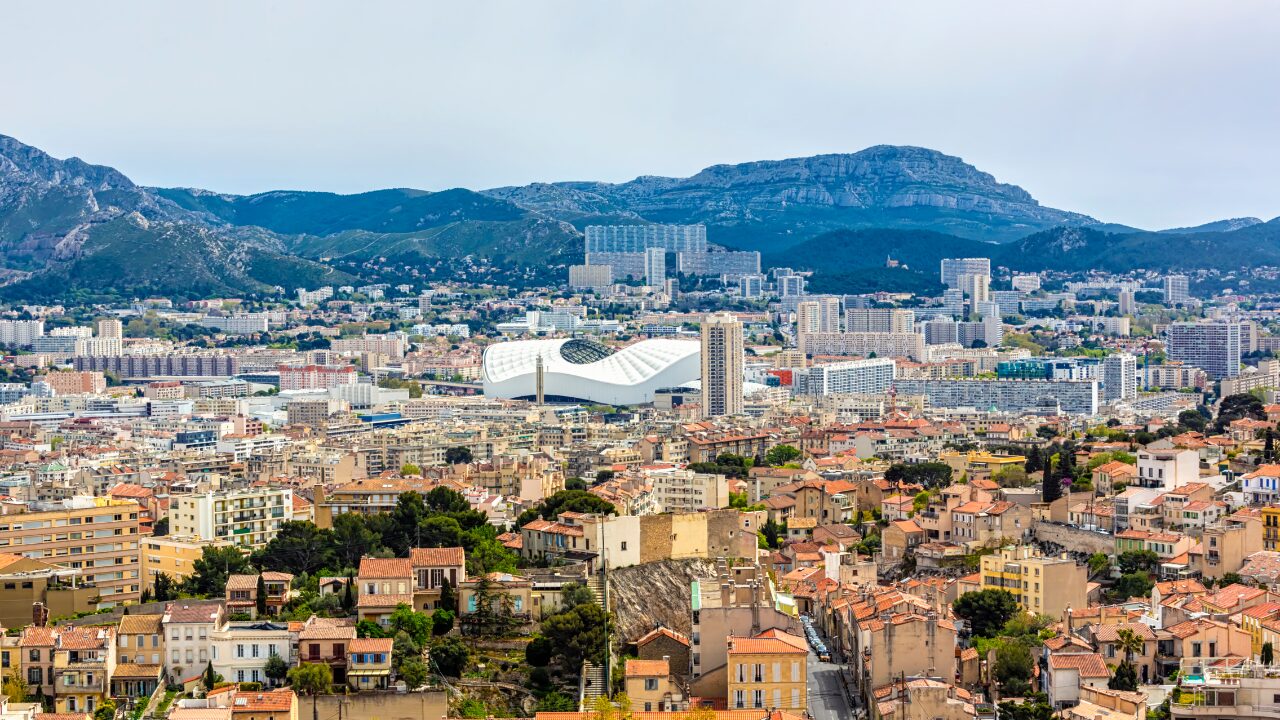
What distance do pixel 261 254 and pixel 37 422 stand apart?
6288cm

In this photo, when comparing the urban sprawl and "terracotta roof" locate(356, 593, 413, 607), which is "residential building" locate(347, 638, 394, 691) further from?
"terracotta roof" locate(356, 593, 413, 607)

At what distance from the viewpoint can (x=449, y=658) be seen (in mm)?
19469

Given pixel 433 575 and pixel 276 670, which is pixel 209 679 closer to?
pixel 276 670

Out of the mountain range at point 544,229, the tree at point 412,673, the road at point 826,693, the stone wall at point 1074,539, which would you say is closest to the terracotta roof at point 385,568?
the tree at point 412,673

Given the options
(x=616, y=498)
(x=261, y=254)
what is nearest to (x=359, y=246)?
(x=261, y=254)

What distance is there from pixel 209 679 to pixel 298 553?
6.36 metres

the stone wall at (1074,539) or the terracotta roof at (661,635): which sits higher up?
the stone wall at (1074,539)

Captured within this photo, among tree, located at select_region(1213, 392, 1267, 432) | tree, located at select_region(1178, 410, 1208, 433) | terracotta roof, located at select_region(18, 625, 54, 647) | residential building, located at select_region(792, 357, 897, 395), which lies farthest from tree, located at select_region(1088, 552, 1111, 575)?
residential building, located at select_region(792, 357, 897, 395)

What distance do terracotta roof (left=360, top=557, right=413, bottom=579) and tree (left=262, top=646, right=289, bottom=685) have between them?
212cm

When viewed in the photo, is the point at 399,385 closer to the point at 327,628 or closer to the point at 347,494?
the point at 347,494

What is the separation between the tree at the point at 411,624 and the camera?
19.9 meters

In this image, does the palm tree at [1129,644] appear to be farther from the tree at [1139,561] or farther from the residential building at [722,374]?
the residential building at [722,374]

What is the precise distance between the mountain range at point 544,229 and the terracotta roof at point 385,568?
9741 cm

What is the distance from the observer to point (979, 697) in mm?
20609
